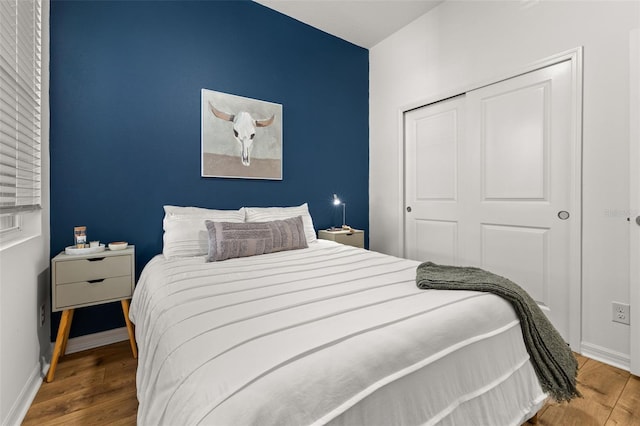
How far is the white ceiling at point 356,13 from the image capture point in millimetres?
2932

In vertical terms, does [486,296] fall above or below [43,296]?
above

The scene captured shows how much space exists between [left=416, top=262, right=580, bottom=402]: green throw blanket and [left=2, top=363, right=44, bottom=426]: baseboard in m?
2.01

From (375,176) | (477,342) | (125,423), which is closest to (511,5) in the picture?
(375,176)

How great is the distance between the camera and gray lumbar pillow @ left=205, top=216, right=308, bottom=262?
2.06 meters

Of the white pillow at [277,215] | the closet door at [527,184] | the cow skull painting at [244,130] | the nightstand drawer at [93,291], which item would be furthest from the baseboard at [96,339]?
the closet door at [527,184]

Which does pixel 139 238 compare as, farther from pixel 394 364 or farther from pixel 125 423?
pixel 394 364

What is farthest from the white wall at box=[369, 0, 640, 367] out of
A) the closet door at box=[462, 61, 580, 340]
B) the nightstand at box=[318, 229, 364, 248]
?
the nightstand at box=[318, 229, 364, 248]

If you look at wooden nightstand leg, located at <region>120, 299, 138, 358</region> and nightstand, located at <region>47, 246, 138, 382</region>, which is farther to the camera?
wooden nightstand leg, located at <region>120, 299, 138, 358</region>

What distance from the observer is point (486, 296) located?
1282mm


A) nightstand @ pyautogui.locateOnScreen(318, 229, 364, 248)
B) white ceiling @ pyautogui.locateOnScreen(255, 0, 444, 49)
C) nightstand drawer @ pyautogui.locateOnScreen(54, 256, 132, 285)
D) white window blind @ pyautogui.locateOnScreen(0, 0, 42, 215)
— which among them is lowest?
nightstand drawer @ pyautogui.locateOnScreen(54, 256, 132, 285)

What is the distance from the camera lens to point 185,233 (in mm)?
2217

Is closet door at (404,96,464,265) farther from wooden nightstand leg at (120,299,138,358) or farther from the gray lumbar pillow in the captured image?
wooden nightstand leg at (120,299,138,358)

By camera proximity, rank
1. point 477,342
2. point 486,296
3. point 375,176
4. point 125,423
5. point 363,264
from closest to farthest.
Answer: point 477,342 < point 486,296 < point 125,423 < point 363,264 < point 375,176

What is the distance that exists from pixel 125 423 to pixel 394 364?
1405 mm
